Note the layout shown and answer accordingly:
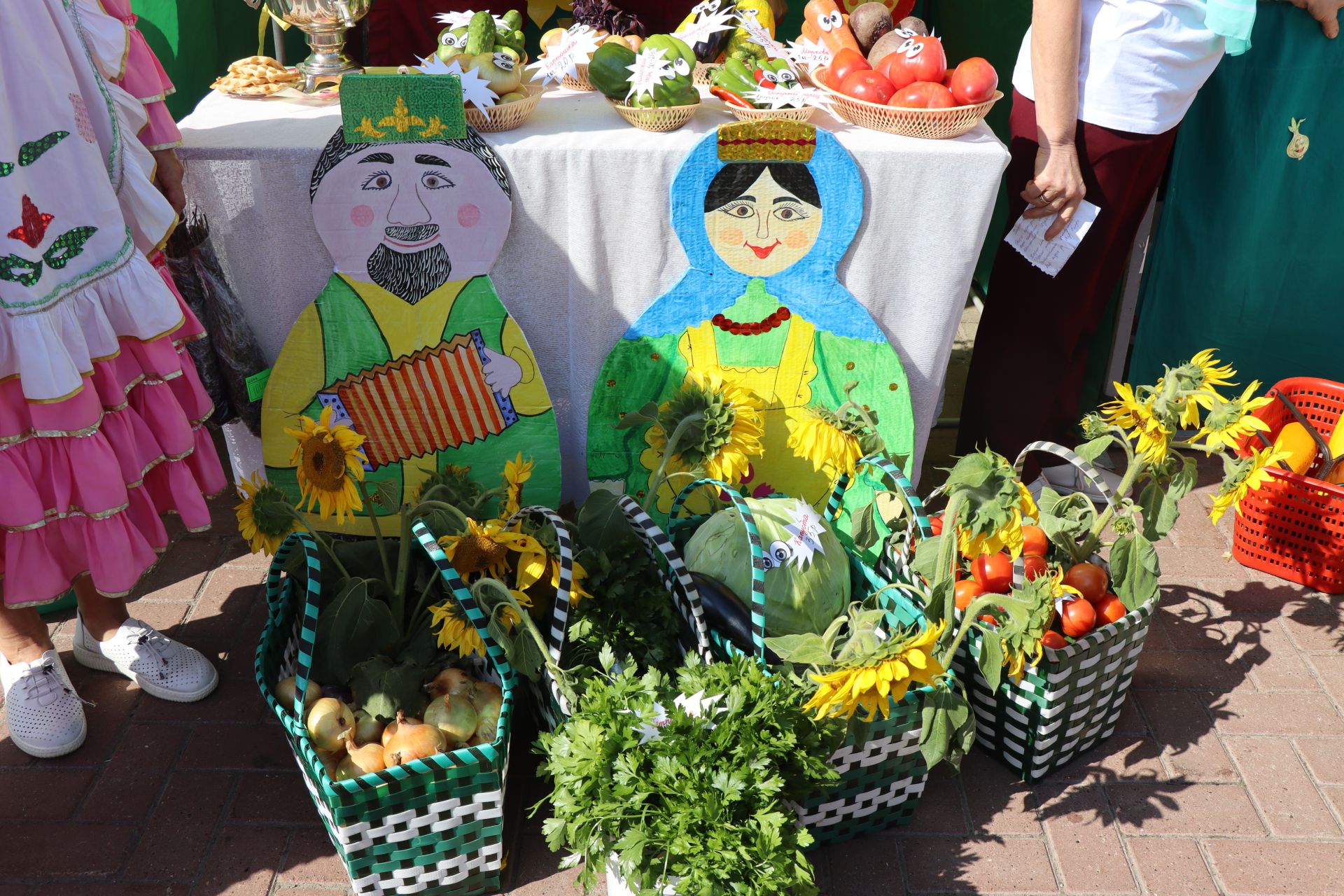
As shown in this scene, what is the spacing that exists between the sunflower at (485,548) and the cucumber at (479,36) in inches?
47.4

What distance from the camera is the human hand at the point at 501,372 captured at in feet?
8.46

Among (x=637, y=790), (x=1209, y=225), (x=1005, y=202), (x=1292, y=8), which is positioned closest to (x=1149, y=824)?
(x=637, y=790)

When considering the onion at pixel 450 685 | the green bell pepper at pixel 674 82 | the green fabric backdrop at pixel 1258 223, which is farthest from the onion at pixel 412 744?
the green fabric backdrop at pixel 1258 223

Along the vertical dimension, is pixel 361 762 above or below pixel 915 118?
below

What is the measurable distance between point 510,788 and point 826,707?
0.85 meters

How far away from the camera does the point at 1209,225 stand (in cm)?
332

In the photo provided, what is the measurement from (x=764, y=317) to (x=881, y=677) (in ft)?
3.97

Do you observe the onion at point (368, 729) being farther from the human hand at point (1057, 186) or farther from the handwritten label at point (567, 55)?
the human hand at point (1057, 186)

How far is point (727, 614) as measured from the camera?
6.88 ft

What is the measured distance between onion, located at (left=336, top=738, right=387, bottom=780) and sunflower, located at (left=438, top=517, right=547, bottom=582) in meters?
0.35

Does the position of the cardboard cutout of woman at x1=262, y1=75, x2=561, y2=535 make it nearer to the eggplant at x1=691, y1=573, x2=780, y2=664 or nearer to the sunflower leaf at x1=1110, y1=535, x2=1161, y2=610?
the eggplant at x1=691, y1=573, x2=780, y2=664

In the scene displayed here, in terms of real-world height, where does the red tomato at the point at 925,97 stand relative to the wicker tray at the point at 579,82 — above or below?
above

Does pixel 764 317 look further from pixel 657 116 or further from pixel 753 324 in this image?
pixel 657 116

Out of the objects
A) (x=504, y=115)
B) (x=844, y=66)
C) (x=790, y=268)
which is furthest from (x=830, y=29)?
(x=504, y=115)
